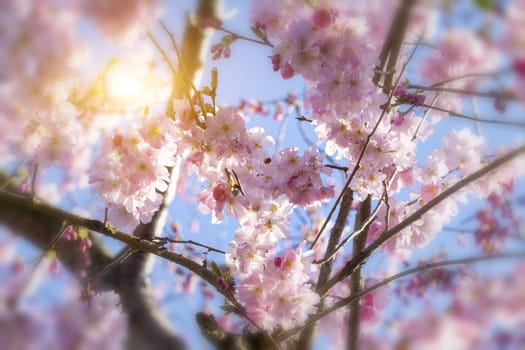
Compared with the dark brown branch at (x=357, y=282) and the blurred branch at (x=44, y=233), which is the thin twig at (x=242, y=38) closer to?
the dark brown branch at (x=357, y=282)

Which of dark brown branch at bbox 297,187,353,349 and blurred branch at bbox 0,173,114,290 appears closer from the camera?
dark brown branch at bbox 297,187,353,349

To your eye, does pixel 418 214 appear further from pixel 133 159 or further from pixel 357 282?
pixel 133 159

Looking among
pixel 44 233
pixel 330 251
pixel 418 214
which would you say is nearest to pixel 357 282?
pixel 330 251

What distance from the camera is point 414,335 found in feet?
3.64

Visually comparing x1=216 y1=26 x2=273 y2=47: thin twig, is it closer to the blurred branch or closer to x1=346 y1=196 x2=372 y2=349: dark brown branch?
x1=346 y1=196 x2=372 y2=349: dark brown branch

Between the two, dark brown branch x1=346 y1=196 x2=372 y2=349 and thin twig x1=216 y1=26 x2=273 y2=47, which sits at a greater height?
thin twig x1=216 y1=26 x2=273 y2=47

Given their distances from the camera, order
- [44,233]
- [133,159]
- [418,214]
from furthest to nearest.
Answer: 1. [44,233]
2. [133,159]
3. [418,214]

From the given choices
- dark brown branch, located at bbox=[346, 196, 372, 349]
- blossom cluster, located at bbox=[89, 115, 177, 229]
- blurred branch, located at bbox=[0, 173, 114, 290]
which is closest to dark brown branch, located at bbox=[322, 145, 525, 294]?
dark brown branch, located at bbox=[346, 196, 372, 349]

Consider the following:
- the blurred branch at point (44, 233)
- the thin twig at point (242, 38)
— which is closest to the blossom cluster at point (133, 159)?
the thin twig at point (242, 38)

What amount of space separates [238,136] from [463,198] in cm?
99

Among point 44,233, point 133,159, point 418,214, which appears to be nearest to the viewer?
point 418,214

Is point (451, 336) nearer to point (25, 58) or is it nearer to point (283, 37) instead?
point (283, 37)

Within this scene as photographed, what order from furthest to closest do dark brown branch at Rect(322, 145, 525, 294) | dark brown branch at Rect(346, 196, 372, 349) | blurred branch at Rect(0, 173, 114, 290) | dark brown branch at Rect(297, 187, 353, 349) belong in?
blurred branch at Rect(0, 173, 114, 290)
dark brown branch at Rect(297, 187, 353, 349)
dark brown branch at Rect(346, 196, 372, 349)
dark brown branch at Rect(322, 145, 525, 294)

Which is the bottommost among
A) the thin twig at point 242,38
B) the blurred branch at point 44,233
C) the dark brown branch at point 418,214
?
the dark brown branch at point 418,214
